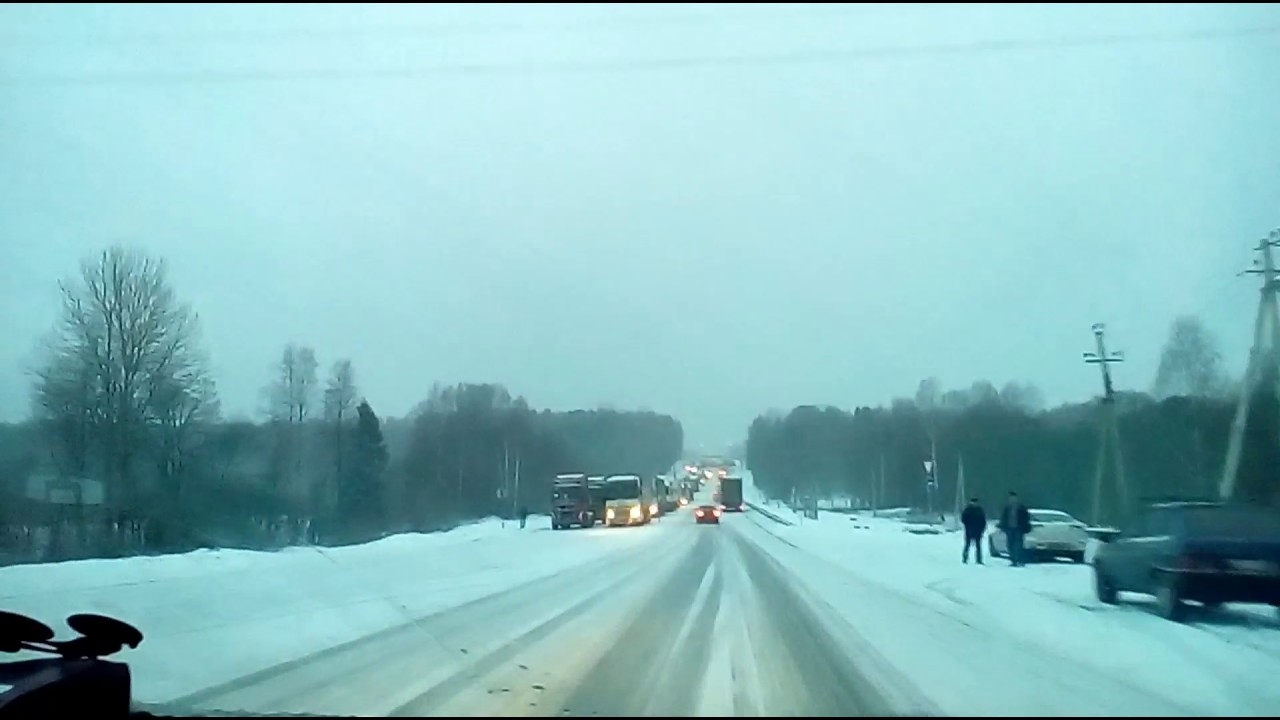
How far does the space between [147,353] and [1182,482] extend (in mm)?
11287

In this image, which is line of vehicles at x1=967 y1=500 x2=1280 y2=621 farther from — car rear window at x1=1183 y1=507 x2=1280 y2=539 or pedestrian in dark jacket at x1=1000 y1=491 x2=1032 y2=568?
pedestrian in dark jacket at x1=1000 y1=491 x2=1032 y2=568

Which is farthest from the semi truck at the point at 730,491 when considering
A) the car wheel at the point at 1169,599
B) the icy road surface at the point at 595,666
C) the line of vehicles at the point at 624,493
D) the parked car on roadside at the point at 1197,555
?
the car wheel at the point at 1169,599

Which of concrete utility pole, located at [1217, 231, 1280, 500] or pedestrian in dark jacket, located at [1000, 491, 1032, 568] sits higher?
concrete utility pole, located at [1217, 231, 1280, 500]

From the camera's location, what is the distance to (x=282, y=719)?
8.93 m

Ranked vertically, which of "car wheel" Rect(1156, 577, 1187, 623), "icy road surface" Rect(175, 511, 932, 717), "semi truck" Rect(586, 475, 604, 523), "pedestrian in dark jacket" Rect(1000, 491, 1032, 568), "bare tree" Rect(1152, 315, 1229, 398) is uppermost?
"bare tree" Rect(1152, 315, 1229, 398)

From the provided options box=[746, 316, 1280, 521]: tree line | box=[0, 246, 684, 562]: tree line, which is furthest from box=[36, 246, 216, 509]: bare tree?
box=[746, 316, 1280, 521]: tree line

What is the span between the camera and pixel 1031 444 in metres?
14.2

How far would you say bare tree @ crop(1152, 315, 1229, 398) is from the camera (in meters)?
12.3

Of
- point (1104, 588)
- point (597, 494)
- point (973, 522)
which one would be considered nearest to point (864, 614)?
point (973, 522)

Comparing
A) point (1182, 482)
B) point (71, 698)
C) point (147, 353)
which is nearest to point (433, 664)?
point (71, 698)

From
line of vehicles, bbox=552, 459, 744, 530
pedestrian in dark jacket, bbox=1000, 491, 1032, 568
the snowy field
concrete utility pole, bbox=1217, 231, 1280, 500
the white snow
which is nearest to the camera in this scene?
the white snow

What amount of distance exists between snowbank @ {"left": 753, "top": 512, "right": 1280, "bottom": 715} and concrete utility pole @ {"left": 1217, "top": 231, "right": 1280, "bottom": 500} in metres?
1.84

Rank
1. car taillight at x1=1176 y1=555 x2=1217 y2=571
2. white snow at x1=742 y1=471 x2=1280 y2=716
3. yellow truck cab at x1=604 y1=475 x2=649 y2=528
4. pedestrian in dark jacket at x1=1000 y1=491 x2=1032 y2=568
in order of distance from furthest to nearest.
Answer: yellow truck cab at x1=604 y1=475 x2=649 y2=528
pedestrian in dark jacket at x1=1000 y1=491 x2=1032 y2=568
car taillight at x1=1176 y1=555 x2=1217 y2=571
white snow at x1=742 y1=471 x2=1280 y2=716

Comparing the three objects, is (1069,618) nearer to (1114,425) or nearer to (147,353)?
(1114,425)
